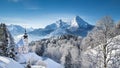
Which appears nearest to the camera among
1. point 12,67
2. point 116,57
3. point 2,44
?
point 116,57

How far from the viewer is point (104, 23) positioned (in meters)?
19.5

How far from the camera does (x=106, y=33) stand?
1947 centimetres

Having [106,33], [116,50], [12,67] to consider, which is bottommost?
[12,67]

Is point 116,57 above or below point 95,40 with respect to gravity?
below

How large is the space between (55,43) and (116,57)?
11776cm

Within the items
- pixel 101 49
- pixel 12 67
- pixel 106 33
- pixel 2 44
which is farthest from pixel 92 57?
pixel 2 44

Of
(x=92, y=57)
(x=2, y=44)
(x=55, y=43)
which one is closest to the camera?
(x=92, y=57)

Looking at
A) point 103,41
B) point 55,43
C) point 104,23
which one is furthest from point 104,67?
point 55,43

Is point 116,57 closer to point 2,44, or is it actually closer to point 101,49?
point 101,49

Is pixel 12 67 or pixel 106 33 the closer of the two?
pixel 106 33

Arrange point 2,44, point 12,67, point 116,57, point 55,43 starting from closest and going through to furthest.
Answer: point 116,57 < point 12,67 < point 2,44 < point 55,43

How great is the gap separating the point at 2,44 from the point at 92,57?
121 feet

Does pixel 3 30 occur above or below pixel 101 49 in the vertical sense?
above

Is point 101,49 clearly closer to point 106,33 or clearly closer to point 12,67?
point 106,33
